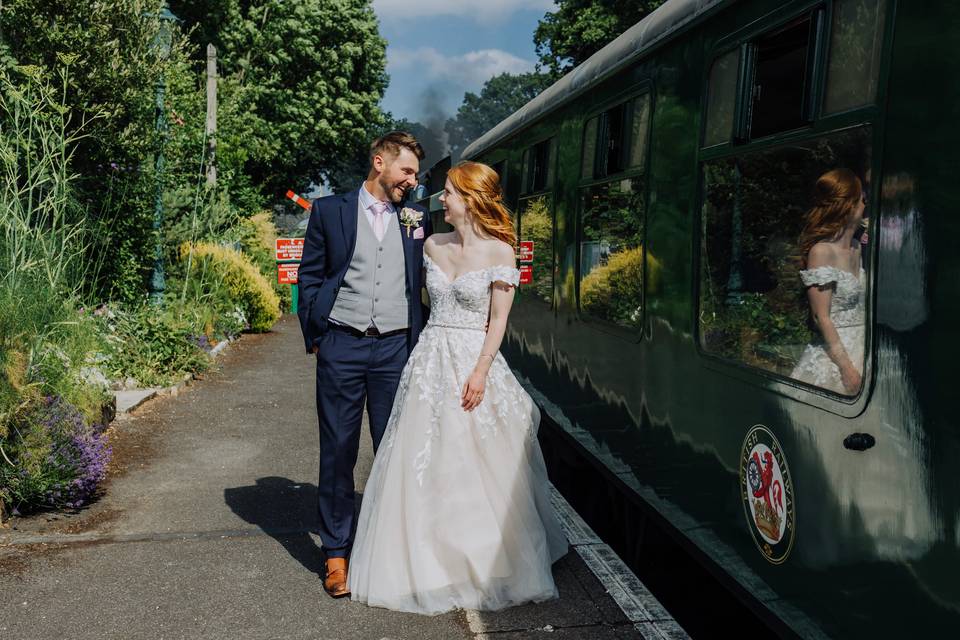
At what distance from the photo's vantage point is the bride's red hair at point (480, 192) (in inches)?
173

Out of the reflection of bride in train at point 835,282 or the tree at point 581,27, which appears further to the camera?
the tree at point 581,27

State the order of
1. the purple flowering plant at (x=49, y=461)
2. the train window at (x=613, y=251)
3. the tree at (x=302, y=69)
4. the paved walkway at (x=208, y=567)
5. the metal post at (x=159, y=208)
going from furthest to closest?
the tree at (x=302, y=69) < the metal post at (x=159, y=208) < the purple flowering plant at (x=49, y=461) < the train window at (x=613, y=251) < the paved walkway at (x=208, y=567)

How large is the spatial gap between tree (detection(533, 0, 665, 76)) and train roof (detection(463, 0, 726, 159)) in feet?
72.5

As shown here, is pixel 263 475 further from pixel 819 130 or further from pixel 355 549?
pixel 819 130

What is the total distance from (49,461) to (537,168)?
4.33 meters

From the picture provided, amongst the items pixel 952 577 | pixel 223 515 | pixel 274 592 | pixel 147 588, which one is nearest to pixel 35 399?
pixel 223 515

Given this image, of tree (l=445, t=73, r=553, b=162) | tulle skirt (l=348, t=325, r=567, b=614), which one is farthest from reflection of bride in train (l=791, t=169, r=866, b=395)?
tree (l=445, t=73, r=553, b=162)

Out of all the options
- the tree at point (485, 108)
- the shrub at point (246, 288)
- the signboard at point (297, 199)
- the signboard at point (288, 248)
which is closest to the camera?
the shrub at point (246, 288)

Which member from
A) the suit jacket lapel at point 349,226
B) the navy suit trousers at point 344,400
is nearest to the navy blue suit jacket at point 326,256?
the suit jacket lapel at point 349,226

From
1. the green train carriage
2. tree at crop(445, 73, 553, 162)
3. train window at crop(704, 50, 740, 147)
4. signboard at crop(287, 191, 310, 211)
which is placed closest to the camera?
the green train carriage

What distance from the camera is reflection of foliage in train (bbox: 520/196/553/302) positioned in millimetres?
7488

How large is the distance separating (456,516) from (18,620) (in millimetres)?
1968

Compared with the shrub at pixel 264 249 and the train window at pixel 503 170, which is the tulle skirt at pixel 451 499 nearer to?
the train window at pixel 503 170

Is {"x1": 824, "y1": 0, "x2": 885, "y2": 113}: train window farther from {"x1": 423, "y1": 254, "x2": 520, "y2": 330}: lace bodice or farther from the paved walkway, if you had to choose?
the paved walkway
